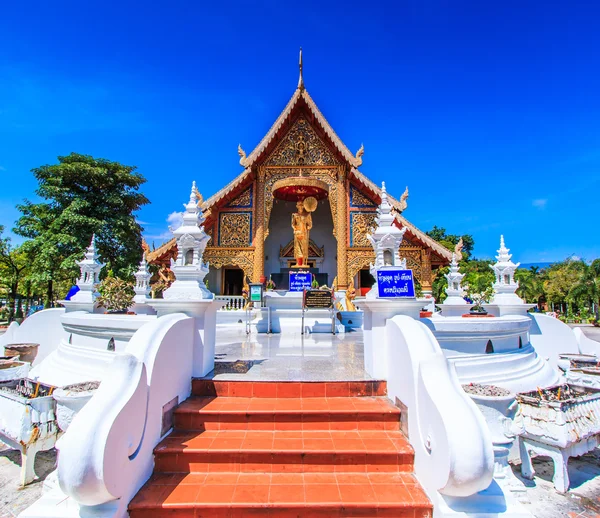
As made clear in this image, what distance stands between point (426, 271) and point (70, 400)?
12.5m

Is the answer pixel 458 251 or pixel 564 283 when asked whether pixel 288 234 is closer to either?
pixel 458 251

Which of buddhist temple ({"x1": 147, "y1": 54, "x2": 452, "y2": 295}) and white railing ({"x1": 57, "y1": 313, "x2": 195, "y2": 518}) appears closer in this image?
white railing ({"x1": 57, "y1": 313, "x2": 195, "y2": 518})

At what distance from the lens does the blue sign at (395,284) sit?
3.52m

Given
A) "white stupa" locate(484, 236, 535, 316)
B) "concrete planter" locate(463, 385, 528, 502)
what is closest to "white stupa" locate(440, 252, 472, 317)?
"white stupa" locate(484, 236, 535, 316)

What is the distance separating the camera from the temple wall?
16.4m

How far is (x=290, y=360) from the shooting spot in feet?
14.7

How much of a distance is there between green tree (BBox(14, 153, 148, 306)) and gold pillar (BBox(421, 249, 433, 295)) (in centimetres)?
1234

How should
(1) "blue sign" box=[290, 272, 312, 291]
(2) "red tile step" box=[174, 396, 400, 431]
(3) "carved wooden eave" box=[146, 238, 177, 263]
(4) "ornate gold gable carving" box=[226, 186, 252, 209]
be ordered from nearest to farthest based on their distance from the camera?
(2) "red tile step" box=[174, 396, 400, 431]
(1) "blue sign" box=[290, 272, 312, 291]
(3) "carved wooden eave" box=[146, 238, 177, 263]
(4) "ornate gold gable carving" box=[226, 186, 252, 209]

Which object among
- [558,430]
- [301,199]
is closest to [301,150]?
[301,199]

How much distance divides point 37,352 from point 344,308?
7.54 metres

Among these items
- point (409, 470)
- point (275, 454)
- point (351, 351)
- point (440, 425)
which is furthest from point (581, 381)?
point (275, 454)

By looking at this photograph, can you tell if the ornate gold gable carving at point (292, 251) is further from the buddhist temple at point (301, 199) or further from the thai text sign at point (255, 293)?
the thai text sign at point (255, 293)

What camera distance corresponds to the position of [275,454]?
8.55 feet

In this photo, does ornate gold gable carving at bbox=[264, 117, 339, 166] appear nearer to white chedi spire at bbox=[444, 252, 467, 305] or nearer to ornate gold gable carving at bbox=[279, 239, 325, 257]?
ornate gold gable carving at bbox=[279, 239, 325, 257]
